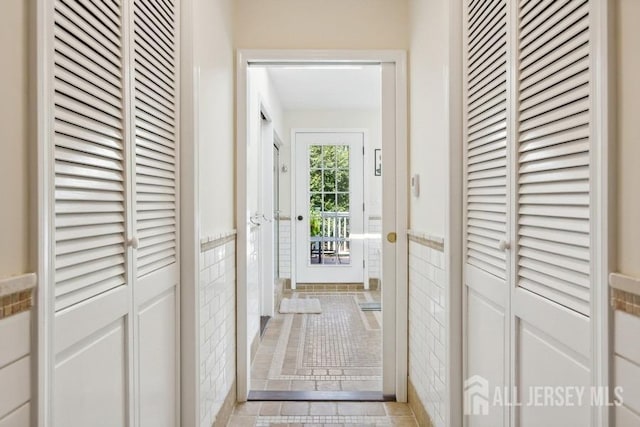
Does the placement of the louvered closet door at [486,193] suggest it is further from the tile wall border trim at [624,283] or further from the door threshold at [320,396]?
the door threshold at [320,396]

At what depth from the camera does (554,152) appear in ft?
3.62

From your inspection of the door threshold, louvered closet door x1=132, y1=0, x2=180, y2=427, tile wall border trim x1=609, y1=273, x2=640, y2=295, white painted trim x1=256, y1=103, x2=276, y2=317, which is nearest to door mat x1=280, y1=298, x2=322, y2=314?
white painted trim x1=256, y1=103, x2=276, y2=317

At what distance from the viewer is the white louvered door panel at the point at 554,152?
3.25 feet

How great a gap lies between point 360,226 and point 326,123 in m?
1.38

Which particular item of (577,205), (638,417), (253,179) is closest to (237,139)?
(253,179)

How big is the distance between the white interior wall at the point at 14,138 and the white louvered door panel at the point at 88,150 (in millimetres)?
125

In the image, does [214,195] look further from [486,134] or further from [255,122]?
[255,122]

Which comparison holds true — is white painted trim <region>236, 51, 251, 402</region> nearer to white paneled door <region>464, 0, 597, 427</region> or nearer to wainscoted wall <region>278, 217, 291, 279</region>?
white paneled door <region>464, 0, 597, 427</region>

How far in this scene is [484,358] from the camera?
1.60m

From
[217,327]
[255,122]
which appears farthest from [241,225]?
[255,122]

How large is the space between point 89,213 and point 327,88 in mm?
3981

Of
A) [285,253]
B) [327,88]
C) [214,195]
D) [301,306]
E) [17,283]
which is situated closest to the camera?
[17,283]

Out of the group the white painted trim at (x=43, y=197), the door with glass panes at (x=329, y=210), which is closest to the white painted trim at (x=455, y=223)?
the white painted trim at (x=43, y=197)

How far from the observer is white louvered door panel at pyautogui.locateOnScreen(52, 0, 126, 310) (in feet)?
3.18
